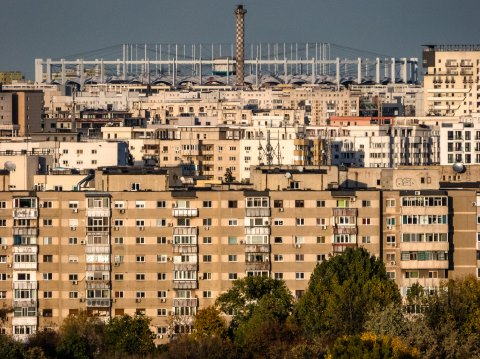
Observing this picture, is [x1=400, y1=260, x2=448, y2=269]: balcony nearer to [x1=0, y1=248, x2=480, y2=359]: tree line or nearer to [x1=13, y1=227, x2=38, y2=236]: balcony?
[x1=0, y1=248, x2=480, y2=359]: tree line

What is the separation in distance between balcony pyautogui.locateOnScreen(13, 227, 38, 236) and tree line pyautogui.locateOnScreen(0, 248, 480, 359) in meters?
2.30

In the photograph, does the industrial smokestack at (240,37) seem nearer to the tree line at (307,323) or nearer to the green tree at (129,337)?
the tree line at (307,323)

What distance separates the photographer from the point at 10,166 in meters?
50.3

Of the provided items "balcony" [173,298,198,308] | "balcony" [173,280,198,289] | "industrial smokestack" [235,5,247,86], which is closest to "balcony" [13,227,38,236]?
"balcony" [173,280,198,289]

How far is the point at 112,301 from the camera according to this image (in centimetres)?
4022

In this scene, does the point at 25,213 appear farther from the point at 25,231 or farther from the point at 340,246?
the point at 340,246

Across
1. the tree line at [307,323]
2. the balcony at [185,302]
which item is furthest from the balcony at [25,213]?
the balcony at [185,302]

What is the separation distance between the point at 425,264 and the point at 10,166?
12.4 metres

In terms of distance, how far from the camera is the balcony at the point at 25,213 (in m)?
40.4

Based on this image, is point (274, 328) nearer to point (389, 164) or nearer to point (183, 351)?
point (183, 351)

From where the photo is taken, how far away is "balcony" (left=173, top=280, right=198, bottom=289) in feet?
132

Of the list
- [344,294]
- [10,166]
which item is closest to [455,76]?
[10,166]

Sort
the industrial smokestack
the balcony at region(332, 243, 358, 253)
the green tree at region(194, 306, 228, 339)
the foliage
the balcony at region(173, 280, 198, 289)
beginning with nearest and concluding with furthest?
A: the foliage → the green tree at region(194, 306, 228, 339) → the balcony at region(173, 280, 198, 289) → the balcony at region(332, 243, 358, 253) → the industrial smokestack

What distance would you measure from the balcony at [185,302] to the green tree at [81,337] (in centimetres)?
198
